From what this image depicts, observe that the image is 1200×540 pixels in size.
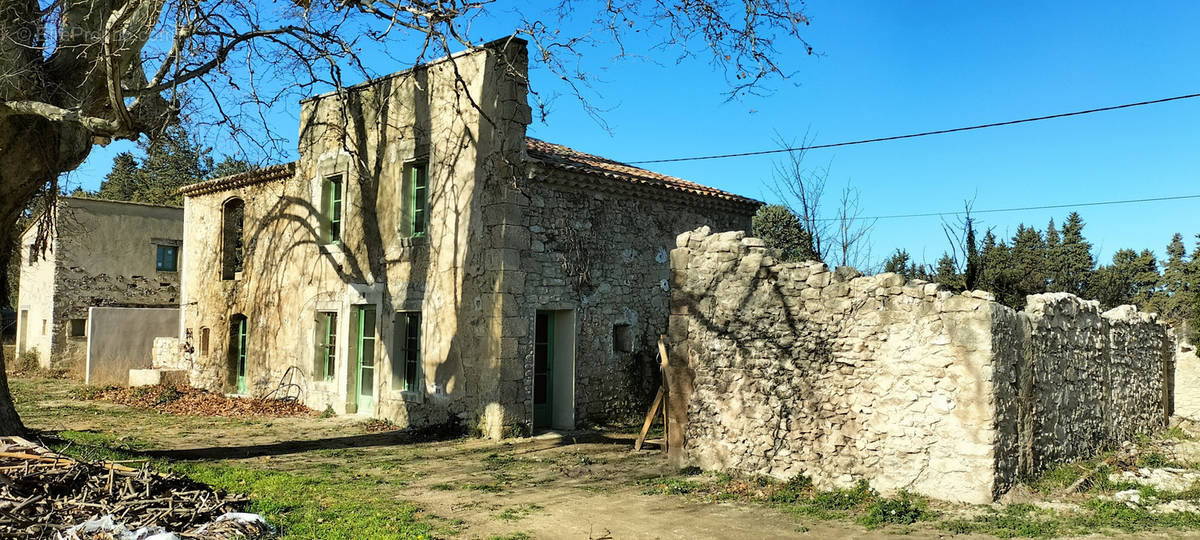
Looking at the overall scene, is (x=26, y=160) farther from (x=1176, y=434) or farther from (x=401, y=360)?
(x=1176, y=434)

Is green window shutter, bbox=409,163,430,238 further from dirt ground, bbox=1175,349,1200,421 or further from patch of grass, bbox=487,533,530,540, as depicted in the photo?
dirt ground, bbox=1175,349,1200,421

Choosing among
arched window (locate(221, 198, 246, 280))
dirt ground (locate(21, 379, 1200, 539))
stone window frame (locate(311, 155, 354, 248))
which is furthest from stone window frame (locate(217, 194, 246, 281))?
dirt ground (locate(21, 379, 1200, 539))

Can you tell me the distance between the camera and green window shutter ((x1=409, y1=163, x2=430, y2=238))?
12375 millimetres

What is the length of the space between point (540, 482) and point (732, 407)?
2.15 meters

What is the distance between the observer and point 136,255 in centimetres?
2123

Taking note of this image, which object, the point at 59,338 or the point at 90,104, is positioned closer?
the point at 90,104

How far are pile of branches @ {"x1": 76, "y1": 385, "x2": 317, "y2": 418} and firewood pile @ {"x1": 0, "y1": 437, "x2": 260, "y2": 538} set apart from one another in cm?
711

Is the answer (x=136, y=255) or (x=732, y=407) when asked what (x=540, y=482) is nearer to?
(x=732, y=407)

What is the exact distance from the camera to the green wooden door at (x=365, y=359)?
42.8 feet

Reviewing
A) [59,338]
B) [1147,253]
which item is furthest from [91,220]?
[1147,253]

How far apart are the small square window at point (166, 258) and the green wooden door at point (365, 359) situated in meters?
11.6

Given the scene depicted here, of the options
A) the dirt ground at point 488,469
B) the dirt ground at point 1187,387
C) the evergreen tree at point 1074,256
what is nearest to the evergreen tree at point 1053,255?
the evergreen tree at point 1074,256

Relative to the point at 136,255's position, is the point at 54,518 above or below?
below

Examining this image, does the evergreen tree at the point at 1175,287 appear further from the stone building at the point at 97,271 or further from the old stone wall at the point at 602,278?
the stone building at the point at 97,271
